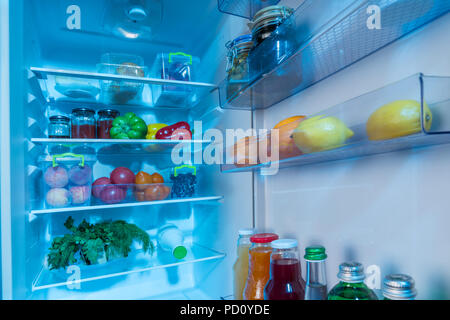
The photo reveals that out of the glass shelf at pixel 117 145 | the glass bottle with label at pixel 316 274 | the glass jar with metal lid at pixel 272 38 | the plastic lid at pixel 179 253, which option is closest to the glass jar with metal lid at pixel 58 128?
the glass shelf at pixel 117 145

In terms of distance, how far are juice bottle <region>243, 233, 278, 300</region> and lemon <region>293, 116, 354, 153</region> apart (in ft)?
1.02

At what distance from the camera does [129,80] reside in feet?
4.07

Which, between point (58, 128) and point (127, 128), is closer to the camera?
point (58, 128)

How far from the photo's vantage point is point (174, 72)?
54.2 inches

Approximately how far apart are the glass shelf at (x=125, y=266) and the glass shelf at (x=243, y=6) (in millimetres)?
1003

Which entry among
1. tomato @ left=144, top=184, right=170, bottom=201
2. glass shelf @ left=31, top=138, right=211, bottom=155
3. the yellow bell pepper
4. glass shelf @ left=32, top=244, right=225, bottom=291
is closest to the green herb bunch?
glass shelf @ left=32, top=244, right=225, bottom=291

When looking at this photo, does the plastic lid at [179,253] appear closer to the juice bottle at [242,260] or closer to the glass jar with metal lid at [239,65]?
the juice bottle at [242,260]

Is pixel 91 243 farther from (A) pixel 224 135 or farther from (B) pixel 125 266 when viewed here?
(A) pixel 224 135

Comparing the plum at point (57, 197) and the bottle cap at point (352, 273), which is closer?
the bottle cap at point (352, 273)

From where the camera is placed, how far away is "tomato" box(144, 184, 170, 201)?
4.25ft

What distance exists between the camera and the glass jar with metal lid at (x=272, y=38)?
2.41 feet

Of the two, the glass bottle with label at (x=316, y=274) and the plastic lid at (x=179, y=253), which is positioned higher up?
the glass bottle with label at (x=316, y=274)

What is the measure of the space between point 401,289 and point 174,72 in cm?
122

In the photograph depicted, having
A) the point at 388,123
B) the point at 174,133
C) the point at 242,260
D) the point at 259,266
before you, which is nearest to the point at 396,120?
the point at 388,123
